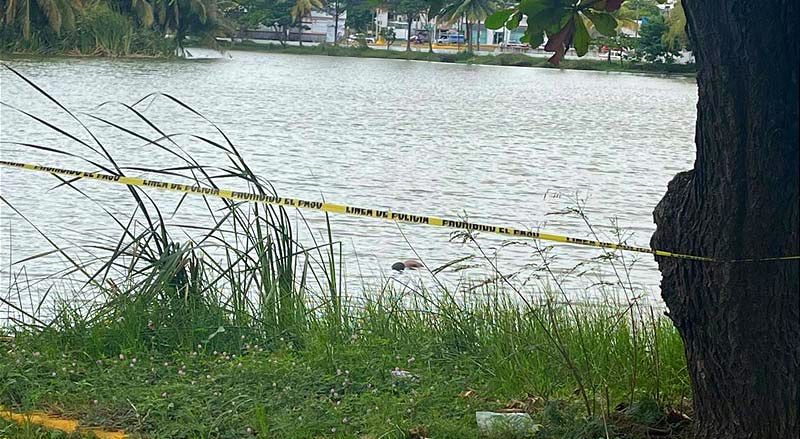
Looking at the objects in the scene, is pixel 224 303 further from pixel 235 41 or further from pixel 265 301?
pixel 235 41

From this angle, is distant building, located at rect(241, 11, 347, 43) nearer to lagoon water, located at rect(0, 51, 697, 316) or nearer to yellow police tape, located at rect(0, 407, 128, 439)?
lagoon water, located at rect(0, 51, 697, 316)

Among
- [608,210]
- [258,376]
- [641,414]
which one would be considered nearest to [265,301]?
[258,376]

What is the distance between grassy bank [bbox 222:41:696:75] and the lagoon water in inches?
1188

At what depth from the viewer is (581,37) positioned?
4457 mm

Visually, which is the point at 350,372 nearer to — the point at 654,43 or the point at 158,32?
the point at 158,32

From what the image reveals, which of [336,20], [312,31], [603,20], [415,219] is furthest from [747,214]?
[312,31]

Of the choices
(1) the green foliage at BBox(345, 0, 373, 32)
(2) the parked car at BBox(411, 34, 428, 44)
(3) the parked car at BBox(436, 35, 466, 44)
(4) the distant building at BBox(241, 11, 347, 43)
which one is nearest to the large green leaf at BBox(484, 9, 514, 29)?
(1) the green foliage at BBox(345, 0, 373, 32)

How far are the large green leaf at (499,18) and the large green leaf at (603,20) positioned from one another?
298mm

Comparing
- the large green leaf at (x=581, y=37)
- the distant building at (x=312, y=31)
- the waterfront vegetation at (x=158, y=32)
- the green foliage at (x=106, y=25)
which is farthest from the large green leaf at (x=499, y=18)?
the distant building at (x=312, y=31)

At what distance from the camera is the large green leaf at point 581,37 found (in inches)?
173

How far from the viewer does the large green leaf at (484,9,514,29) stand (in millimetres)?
4281

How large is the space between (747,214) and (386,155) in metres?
16.1

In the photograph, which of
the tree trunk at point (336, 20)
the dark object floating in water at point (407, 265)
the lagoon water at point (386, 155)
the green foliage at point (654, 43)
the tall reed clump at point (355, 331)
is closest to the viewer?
the tall reed clump at point (355, 331)

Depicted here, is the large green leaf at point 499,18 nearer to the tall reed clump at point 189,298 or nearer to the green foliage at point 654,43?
the tall reed clump at point 189,298
